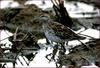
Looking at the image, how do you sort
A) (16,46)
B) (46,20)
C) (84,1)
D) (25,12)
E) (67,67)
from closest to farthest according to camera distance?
(67,67) < (16,46) < (46,20) < (25,12) < (84,1)

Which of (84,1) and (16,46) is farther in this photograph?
(84,1)

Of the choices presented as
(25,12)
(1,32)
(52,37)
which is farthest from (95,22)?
(52,37)

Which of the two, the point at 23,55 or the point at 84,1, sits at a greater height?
the point at 23,55

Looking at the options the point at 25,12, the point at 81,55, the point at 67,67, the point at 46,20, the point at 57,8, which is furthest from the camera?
the point at 25,12

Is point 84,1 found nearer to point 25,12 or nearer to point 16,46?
point 25,12

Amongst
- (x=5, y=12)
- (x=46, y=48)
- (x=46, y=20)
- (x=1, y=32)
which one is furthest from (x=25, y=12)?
(x=46, y=48)

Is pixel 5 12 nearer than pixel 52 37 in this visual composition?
No

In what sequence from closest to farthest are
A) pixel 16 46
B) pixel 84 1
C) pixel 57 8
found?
pixel 16 46 < pixel 57 8 < pixel 84 1

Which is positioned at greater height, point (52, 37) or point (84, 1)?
point (52, 37)

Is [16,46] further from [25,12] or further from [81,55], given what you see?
[25,12]
